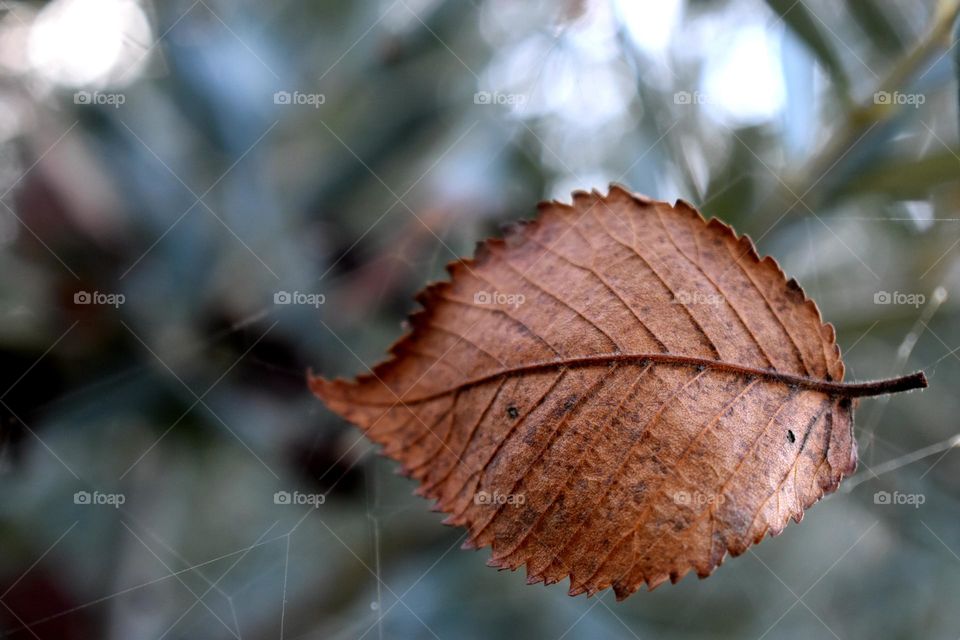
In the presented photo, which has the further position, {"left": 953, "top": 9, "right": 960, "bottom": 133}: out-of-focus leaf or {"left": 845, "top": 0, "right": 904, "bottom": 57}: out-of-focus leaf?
{"left": 845, "top": 0, "right": 904, "bottom": 57}: out-of-focus leaf

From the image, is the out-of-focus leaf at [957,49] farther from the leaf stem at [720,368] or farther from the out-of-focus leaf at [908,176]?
the leaf stem at [720,368]

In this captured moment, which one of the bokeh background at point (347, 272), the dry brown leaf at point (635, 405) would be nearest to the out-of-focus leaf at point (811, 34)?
the bokeh background at point (347, 272)

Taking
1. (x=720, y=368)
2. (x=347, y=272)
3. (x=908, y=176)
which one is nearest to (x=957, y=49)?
(x=908, y=176)

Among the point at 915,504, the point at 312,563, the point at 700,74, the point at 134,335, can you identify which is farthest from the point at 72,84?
the point at 915,504

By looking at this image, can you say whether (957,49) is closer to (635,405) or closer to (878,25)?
(878,25)

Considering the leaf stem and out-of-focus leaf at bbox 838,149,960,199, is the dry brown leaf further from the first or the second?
out-of-focus leaf at bbox 838,149,960,199

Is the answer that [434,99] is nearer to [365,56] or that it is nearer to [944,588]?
[365,56]

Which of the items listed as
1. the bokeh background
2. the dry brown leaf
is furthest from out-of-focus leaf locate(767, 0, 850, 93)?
the dry brown leaf

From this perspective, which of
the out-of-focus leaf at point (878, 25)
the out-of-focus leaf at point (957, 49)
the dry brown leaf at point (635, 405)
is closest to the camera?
the dry brown leaf at point (635, 405)
